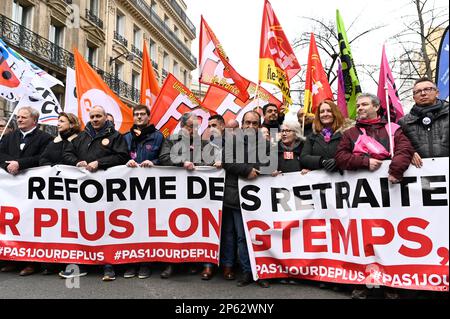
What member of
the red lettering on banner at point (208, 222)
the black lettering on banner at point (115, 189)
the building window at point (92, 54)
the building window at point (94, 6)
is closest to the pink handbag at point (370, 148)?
the red lettering on banner at point (208, 222)

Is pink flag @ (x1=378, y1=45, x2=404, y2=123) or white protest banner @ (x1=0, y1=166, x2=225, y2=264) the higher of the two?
pink flag @ (x1=378, y1=45, x2=404, y2=123)

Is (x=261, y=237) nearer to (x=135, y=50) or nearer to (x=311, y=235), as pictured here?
(x=311, y=235)

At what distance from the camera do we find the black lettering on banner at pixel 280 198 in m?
3.84

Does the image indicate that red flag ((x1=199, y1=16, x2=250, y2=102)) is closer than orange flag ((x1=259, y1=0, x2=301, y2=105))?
No

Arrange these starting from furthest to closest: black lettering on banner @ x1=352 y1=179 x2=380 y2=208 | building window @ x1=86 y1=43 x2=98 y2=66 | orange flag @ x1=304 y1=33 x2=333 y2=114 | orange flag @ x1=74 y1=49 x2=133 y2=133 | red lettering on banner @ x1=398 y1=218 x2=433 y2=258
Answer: building window @ x1=86 y1=43 x2=98 y2=66 < orange flag @ x1=74 y1=49 x2=133 y2=133 < orange flag @ x1=304 y1=33 x2=333 y2=114 < black lettering on banner @ x1=352 y1=179 x2=380 y2=208 < red lettering on banner @ x1=398 y1=218 x2=433 y2=258

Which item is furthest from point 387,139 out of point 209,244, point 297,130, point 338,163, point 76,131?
→ point 76,131

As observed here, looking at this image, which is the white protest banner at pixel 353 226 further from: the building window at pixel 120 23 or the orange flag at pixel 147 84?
the building window at pixel 120 23

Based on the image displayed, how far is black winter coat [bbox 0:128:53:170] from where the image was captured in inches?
175

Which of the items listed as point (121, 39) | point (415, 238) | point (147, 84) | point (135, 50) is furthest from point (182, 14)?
point (415, 238)

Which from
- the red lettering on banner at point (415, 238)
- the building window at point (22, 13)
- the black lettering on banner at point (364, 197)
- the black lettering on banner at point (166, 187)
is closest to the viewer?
the red lettering on banner at point (415, 238)

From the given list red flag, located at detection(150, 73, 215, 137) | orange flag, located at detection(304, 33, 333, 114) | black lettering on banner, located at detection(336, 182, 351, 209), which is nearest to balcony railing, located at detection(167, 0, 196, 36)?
red flag, located at detection(150, 73, 215, 137)

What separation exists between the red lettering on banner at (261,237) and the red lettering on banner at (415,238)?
125 cm

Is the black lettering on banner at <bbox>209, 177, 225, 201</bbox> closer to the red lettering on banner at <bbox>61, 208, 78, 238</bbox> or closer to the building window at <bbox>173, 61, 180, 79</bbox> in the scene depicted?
the red lettering on banner at <bbox>61, 208, 78, 238</bbox>

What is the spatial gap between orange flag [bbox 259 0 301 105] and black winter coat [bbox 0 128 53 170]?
3277mm
